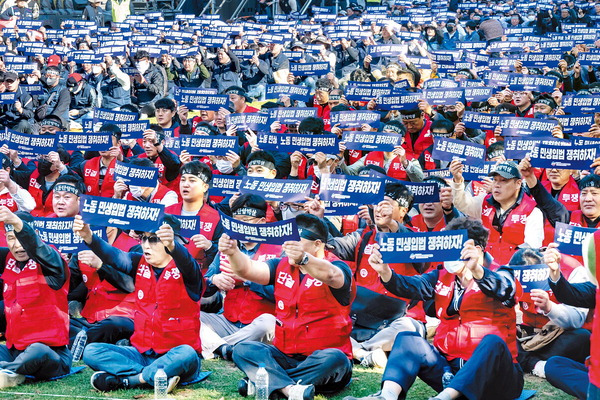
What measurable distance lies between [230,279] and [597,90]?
883cm

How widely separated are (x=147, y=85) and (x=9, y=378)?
1443cm


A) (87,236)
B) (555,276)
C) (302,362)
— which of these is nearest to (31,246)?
(87,236)

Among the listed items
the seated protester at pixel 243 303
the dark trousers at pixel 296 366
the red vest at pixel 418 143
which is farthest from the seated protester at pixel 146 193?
the red vest at pixel 418 143

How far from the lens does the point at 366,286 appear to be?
8.85 m

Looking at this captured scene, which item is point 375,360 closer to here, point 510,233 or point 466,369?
point 466,369

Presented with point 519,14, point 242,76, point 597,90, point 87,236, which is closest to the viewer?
point 87,236

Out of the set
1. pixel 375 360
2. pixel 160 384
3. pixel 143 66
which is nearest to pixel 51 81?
pixel 143 66

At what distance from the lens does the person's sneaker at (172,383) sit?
290 inches

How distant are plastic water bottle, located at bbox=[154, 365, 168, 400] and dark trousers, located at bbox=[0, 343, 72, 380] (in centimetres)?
89

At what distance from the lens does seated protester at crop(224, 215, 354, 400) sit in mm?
7250

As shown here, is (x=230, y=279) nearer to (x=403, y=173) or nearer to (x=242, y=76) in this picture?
(x=403, y=173)

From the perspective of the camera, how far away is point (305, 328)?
7.39 meters

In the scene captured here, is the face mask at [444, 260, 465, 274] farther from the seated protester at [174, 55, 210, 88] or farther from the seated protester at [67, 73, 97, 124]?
the seated protester at [174, 55, 210, 88]

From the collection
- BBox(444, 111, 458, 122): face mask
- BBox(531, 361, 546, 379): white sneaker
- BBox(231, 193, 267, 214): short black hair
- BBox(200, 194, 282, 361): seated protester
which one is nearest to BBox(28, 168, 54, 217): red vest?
BBox(200, 194, 282, 361): seated protester
